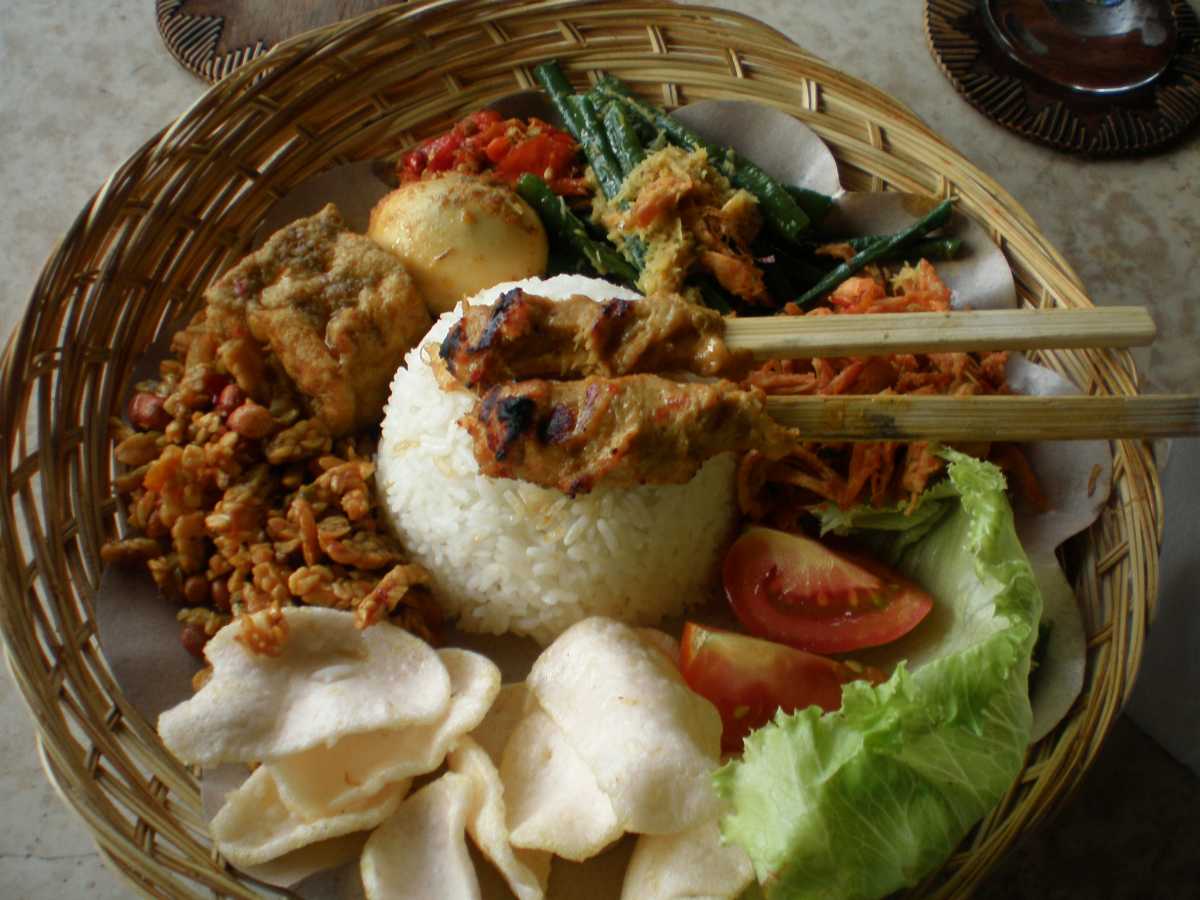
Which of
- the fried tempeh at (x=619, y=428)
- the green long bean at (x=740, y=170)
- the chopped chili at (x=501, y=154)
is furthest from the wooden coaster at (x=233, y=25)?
the fried tempeh at (x=619, y=428)

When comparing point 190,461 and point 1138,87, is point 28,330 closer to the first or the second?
point 190,461

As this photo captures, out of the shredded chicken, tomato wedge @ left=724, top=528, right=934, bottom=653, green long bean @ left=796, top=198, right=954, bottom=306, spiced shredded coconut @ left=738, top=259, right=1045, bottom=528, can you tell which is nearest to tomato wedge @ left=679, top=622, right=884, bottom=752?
tomato wedge @ left=724, top=528, right=934, bottom=653

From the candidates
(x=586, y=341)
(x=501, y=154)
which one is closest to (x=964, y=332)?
(x=586, y=341)

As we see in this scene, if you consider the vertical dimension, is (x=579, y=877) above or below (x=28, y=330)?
below

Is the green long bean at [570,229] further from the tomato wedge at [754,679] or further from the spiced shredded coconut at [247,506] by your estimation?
the tomato wedge at [754,679]

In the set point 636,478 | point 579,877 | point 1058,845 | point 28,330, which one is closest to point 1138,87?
point 1058,845

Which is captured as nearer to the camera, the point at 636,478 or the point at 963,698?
the point at 963,698
